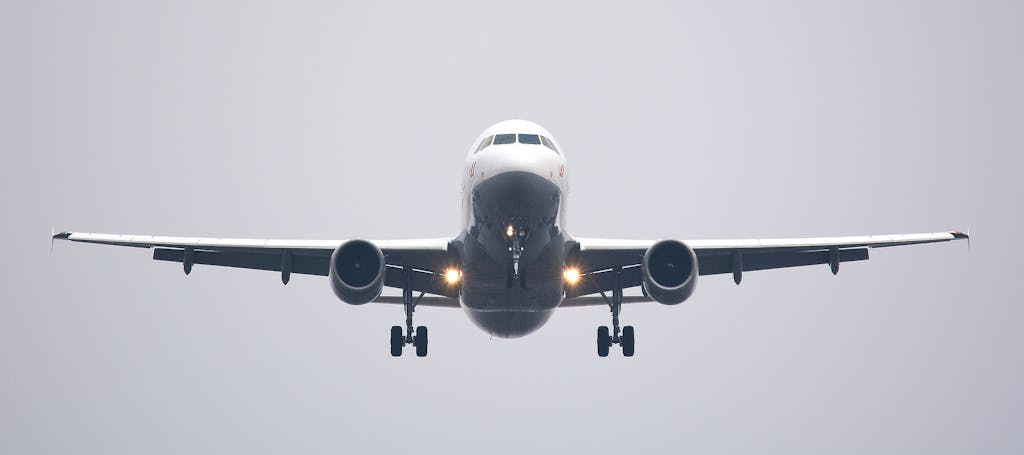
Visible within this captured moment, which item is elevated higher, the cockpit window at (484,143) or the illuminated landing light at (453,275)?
the cockpit window at (484,143)

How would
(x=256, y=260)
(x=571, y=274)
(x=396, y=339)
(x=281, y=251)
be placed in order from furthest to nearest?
(x=396, y=339) → (x=256, y=260) → (x=281, y=251) → (x=571, y=274)

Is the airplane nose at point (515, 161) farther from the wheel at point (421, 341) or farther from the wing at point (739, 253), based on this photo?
the wheel at point (421, 341)

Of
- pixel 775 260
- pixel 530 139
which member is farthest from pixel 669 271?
pixel 775 260

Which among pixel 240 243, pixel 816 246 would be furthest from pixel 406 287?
pixel 816 246

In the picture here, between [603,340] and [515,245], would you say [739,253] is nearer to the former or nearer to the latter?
[603,340]

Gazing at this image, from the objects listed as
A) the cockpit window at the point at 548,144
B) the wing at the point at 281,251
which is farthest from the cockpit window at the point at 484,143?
the wing at the point at 281,251

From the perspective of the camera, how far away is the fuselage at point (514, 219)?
27844 millimetres

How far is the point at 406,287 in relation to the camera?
34.6 meters

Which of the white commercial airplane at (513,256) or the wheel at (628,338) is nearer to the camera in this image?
the white commercial airplane at (513,256)

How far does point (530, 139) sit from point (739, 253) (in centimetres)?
727

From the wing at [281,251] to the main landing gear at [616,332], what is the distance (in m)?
4.55

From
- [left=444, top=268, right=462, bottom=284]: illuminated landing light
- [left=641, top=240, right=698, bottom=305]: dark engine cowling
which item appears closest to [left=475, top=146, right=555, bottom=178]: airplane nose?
[left=641, top=240, right=698, bottom=305]: dark engine cowling

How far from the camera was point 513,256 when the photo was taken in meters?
29.4

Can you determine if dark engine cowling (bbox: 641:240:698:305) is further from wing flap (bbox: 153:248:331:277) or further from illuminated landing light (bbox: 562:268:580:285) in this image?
wing flap (bbox: 153:248:331:277)
